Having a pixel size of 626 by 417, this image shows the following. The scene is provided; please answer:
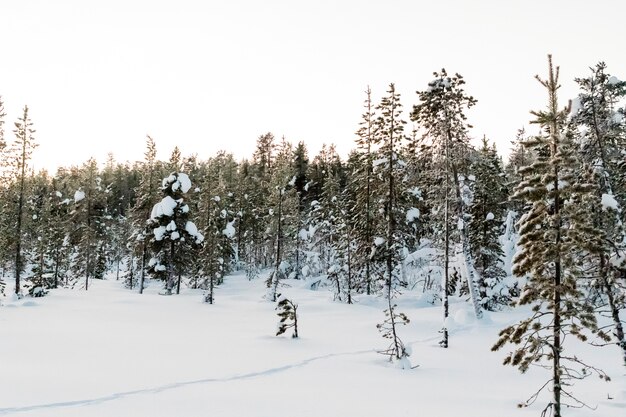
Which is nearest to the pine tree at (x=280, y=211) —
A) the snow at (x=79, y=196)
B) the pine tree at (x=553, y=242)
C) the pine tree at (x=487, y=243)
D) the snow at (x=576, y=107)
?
the pine tree at (x=487, y=243)

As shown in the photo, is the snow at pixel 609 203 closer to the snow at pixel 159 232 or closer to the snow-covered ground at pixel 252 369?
the snow-covered ground at pixel 252 369

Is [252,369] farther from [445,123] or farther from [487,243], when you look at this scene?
[487,243]

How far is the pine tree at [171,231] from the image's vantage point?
41.3m

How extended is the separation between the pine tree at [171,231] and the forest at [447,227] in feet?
0.44

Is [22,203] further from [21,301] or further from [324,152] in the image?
[324,152]

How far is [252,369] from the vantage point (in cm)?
1591

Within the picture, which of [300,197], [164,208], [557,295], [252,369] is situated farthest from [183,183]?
[557,295]

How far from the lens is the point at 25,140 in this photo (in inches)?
1448

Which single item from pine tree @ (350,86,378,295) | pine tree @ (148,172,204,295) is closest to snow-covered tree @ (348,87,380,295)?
pine tree @ (350,86,378,295)

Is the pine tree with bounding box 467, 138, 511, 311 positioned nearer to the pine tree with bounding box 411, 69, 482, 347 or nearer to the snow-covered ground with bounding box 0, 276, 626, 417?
the snow-covered ground with bounding box 0, 276, 626, 417

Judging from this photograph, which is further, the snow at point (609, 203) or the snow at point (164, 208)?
the snow at point (164, 208)

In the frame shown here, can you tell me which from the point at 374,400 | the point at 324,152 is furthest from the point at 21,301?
the point at 324,152

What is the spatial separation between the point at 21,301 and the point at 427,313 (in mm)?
27255

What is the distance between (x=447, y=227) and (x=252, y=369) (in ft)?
37.9
